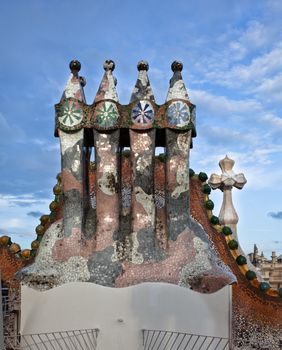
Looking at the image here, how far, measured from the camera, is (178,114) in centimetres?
836

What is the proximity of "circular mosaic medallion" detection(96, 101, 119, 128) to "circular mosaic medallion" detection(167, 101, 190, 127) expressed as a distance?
769 mm

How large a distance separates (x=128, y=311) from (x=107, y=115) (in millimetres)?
2746

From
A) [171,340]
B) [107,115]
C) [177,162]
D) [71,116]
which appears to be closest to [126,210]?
[177,162]

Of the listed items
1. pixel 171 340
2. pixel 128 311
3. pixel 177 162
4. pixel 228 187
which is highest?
pixel 228 187

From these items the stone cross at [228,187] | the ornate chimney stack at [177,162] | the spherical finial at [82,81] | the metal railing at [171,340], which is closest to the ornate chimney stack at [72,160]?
the spherical finial at [82,81]

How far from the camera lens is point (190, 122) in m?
8.37

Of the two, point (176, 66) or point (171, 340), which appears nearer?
point (171, 340)

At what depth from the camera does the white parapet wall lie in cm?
751

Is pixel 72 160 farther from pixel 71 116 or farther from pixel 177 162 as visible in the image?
pixel 177 162

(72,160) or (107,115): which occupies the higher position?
(107,115)

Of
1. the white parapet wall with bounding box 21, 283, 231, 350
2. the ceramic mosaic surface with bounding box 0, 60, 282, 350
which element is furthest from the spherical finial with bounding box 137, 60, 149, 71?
the white parapet wall with bounding box 21, 283, 231, 350

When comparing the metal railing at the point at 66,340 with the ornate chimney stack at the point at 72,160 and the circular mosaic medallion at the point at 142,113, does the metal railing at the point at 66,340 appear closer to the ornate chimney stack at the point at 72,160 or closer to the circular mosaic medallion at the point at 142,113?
the ornate chimney stack at the point at 72,160

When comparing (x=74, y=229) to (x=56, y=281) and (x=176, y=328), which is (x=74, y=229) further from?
(x=176, y=328)

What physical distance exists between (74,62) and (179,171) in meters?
2.32
